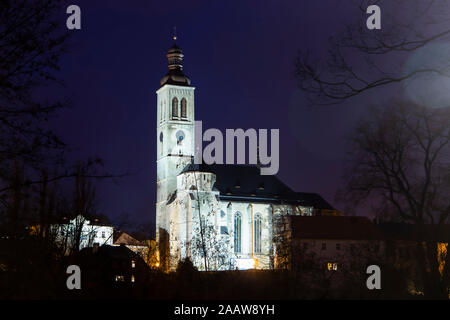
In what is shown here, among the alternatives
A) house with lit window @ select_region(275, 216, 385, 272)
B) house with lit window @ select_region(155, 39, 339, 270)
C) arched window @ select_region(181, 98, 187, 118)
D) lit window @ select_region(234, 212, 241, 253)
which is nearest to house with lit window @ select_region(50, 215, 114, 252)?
house with lit window @ select_region(275, 216, 385, 272)

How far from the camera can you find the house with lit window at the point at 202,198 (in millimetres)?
80375

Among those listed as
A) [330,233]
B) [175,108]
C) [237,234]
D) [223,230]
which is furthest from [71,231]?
[175,108]

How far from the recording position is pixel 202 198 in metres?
81.2

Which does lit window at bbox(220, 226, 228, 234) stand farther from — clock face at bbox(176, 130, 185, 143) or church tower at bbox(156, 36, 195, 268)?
clock face at bbox(176, 130, 185, 143)

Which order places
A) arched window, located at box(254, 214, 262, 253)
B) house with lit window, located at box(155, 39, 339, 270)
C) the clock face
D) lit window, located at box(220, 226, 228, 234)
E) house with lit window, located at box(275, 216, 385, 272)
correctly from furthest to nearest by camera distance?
the clock face → arched window, located at box(254, 214, 262, 253) → lit window, located at box(220, 226, 228, 234) → house with lit window, located at box(155, 39, 339, 270) → house with lit window, located at box(275, 216, 385, 272)

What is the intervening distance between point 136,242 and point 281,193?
25.2 meters

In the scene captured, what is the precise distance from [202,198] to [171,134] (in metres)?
13.6

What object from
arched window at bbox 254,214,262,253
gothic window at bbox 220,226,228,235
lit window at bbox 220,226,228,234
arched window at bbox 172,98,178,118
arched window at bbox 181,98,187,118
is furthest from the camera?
arched window at bbox 181,98,187,118

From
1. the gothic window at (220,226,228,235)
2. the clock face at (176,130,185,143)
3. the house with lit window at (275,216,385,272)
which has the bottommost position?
the house with lit window at (275,216,385,272)

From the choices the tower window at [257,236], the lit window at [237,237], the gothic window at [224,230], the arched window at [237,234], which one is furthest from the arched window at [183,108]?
the gothic window at [224,230]

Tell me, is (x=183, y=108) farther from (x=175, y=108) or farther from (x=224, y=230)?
(x=224, y=230)

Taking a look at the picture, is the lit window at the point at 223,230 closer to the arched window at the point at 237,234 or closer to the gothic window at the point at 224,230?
the gothic window at the point at 224,230

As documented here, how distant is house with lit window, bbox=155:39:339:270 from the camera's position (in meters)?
80.4
